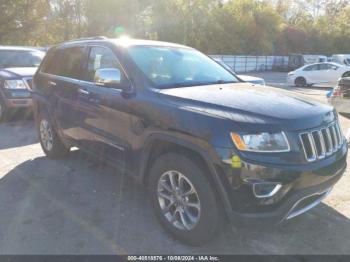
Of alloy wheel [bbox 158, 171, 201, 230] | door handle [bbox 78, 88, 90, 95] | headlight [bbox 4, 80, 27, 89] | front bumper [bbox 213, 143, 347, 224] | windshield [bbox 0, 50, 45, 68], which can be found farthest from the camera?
windshield [bbox 0, 50, 45, 68]

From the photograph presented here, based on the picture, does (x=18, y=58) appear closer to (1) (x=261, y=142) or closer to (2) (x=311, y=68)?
(1) (x=261, y=142)

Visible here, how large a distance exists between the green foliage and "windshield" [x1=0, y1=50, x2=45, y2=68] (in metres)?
16.7

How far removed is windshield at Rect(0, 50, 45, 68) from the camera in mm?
8844

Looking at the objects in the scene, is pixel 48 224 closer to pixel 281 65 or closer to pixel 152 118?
pixel 152 118

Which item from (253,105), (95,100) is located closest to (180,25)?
(95,100)

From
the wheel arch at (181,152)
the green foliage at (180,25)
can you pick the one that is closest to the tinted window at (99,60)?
the wheel arch at (181,152)

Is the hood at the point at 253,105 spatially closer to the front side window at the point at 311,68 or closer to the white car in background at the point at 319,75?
the white car in background at the point at 319,75

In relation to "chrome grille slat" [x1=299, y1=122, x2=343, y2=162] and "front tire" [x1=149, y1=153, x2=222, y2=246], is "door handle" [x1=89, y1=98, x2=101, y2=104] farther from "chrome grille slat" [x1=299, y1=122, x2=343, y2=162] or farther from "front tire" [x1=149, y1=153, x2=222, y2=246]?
"chrome grille slat" [x1=299, y1=122, x2=343, y2=162]

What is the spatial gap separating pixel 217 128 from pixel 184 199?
0.79m

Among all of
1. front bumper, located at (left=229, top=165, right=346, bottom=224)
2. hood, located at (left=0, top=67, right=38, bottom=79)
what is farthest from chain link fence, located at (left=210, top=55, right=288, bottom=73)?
front bumper, located at (left=229, top=165, right=346, bottom=224)

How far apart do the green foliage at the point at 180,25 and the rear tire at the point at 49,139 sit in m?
21.3

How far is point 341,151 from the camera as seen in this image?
3.14m

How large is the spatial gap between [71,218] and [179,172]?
139cm

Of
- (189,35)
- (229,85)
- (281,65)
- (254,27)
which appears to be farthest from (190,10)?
(229,85)
